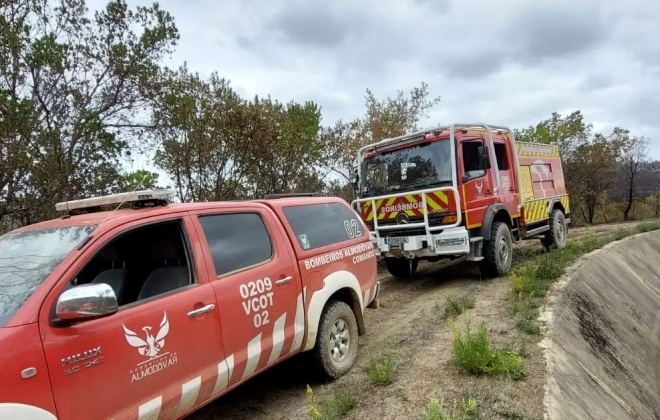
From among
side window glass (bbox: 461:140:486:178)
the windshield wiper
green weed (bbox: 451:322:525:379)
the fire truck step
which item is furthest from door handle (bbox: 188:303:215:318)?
side window glass (bbox: 461:140:486:178)

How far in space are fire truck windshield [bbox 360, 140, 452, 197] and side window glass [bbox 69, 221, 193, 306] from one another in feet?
17.3

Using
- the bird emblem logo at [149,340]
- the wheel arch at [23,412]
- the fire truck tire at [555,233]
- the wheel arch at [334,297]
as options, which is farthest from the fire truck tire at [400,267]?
the wheel arch at [23,412]

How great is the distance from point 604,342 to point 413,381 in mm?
4070

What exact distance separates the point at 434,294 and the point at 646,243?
34.8 ft

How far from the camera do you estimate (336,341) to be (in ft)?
14.7

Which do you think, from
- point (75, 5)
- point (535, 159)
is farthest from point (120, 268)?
point (535, 159)

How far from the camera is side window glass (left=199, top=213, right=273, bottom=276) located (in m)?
3.41

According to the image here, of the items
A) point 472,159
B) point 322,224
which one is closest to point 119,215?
point 322,224

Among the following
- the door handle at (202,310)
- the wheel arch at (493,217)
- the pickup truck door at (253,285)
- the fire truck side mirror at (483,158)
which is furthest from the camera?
the fire truck side mirror at (483,158)

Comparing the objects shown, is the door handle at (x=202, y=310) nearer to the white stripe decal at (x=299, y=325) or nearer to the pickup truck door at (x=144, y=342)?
the pickup truck door at (x=144, y=342)

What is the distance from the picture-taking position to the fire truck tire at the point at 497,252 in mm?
7840

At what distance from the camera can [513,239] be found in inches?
344

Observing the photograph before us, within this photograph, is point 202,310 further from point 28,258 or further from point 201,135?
point 201,135

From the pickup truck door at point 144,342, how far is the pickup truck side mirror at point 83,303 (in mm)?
105
